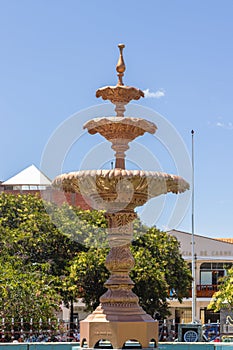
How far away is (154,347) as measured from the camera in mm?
10922

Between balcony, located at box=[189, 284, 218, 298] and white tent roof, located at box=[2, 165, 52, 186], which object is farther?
white tent roof, located at box=[2, 165, 52, 186]

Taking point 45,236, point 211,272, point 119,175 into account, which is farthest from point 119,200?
point 211,272

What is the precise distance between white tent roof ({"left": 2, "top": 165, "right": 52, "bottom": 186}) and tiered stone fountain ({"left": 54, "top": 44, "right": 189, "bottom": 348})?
35.0 meters

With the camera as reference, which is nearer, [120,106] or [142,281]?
[120,106]

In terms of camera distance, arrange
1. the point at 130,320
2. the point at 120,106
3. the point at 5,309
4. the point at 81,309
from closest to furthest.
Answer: the point at 130,320 < the point at 120,106 < the point at 5,309 < the point at 81,309

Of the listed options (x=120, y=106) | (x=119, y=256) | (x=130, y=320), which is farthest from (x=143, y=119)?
(x=130, y=320)

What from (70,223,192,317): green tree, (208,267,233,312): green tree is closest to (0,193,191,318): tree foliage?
(70,223,192,317): green tree

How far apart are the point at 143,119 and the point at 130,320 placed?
3.39 metres

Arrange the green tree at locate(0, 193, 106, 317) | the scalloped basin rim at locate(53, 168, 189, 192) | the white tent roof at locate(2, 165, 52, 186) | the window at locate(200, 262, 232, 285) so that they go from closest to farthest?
1. the scalloped basin rim at locate(53, 168, 189, 192)
2. the green tree at locate(0, 193, 106, 317)
3. the window at locate(200, 262, 232, 285)
4. the white tent roof at locate(2, 165, 52, 186)

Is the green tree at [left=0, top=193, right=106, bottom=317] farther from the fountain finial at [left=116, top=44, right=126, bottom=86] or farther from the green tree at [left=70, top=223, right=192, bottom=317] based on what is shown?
the fountain finial at [left=116, top=44, right=126, bottom=86]

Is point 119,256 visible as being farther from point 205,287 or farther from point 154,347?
point 205,287

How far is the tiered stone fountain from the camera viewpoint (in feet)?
35.1

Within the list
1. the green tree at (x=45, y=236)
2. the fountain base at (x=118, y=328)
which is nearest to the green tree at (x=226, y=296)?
the green tree at (x=45, y=236)

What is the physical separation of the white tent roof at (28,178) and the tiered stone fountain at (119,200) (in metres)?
35.0
